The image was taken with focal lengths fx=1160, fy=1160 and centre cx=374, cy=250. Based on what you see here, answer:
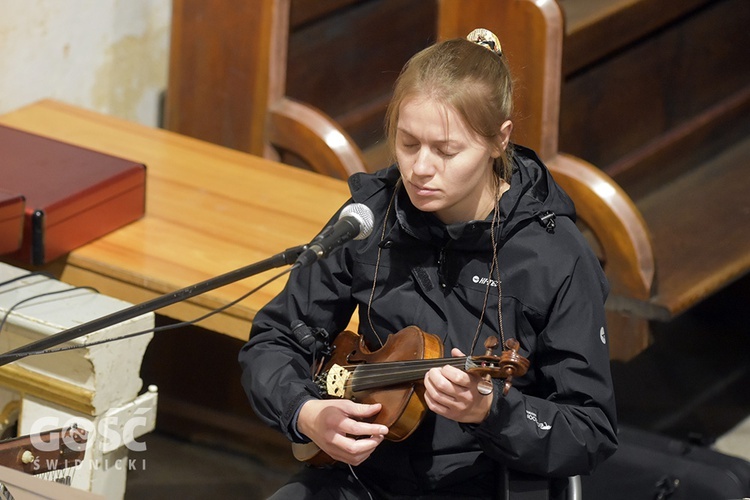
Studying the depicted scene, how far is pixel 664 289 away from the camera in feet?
9.64

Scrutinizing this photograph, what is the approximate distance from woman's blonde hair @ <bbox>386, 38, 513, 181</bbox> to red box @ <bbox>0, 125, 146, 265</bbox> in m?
1.04

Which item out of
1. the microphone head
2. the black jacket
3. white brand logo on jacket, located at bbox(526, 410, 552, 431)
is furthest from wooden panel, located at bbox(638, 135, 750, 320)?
the microphone head

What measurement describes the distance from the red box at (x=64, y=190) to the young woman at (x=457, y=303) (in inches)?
30.5

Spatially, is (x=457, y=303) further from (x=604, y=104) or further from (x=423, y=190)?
(x=604, y=104)

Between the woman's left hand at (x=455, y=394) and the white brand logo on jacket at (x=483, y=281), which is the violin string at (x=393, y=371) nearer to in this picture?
the woman's left hand at (x=455, y=394)

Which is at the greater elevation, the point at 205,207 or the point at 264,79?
the point at 264,79

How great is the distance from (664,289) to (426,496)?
1.32 meters

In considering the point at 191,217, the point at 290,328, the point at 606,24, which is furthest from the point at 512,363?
the point at 606,24

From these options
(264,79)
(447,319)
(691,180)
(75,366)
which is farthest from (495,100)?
(691,180)

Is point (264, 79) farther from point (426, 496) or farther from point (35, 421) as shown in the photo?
point (426, 496)

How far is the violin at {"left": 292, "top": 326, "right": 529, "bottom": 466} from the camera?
1.68m

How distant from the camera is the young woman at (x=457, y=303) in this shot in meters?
1.71

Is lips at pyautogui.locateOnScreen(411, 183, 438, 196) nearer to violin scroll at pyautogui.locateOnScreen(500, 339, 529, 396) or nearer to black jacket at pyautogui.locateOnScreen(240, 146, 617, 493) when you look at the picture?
black jacket at pyautogui.locateOnScreen(240, 146, 617, 493)

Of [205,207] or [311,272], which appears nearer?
[311,272]
